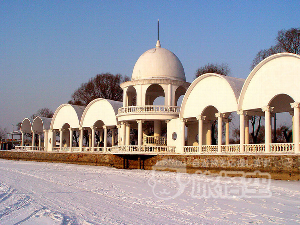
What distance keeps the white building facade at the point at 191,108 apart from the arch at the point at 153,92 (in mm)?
41

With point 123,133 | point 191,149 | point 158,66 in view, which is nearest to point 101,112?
point 123,133

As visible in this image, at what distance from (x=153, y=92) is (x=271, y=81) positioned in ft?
45.4

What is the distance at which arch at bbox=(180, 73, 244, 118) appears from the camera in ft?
73.1

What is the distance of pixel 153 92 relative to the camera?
1265 inches

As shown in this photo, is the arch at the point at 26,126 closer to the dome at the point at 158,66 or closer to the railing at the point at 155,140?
the dome at the point at 158,66

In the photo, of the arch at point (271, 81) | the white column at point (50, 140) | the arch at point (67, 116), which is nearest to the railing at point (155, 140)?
the arch at point (271, 81)

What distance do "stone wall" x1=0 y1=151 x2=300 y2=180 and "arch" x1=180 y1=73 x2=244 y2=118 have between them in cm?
313

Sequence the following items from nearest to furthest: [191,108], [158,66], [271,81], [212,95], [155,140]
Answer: [271,81]
[212,95]
[191,108]
[155,140]
[158,66]

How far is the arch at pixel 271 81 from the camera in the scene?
18.4 m

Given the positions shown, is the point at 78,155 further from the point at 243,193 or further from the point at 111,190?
the point at 243,193

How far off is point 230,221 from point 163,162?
54.6ft

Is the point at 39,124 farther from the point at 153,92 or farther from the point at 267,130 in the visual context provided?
the point at 267,130

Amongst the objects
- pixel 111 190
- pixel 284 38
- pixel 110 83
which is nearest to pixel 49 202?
pixel 111 190

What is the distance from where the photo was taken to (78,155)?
33438 millimetres
